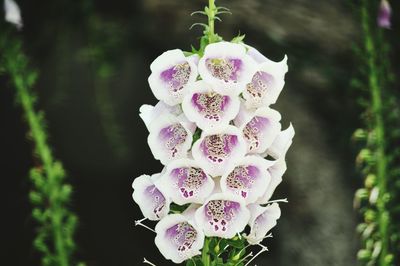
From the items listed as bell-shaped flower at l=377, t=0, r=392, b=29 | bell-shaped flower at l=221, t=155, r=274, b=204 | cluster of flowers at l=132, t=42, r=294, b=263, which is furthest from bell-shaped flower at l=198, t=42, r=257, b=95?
bell-shaped flower at l=377, t=0, r=392, b=29

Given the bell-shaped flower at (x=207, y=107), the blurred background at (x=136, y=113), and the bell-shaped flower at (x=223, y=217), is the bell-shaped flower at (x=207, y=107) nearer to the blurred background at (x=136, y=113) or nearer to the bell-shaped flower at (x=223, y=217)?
the bell-shaped flower at (x=223, y=217)

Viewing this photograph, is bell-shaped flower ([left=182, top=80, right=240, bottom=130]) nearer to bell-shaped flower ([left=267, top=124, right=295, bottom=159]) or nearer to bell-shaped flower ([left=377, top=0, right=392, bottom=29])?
bell-shaped flower ([left=267, top=124, right=295, bottom=159])

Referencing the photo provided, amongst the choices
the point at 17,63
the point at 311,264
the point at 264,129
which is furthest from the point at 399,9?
the point at 264,129

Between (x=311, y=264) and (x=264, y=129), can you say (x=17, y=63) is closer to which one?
(x=264, y=129)

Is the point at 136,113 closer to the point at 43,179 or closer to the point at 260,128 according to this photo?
the point at 43,179

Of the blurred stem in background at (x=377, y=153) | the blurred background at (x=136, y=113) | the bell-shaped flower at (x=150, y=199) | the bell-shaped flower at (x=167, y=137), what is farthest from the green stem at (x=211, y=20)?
the blurred background at (x=136, y=113)
